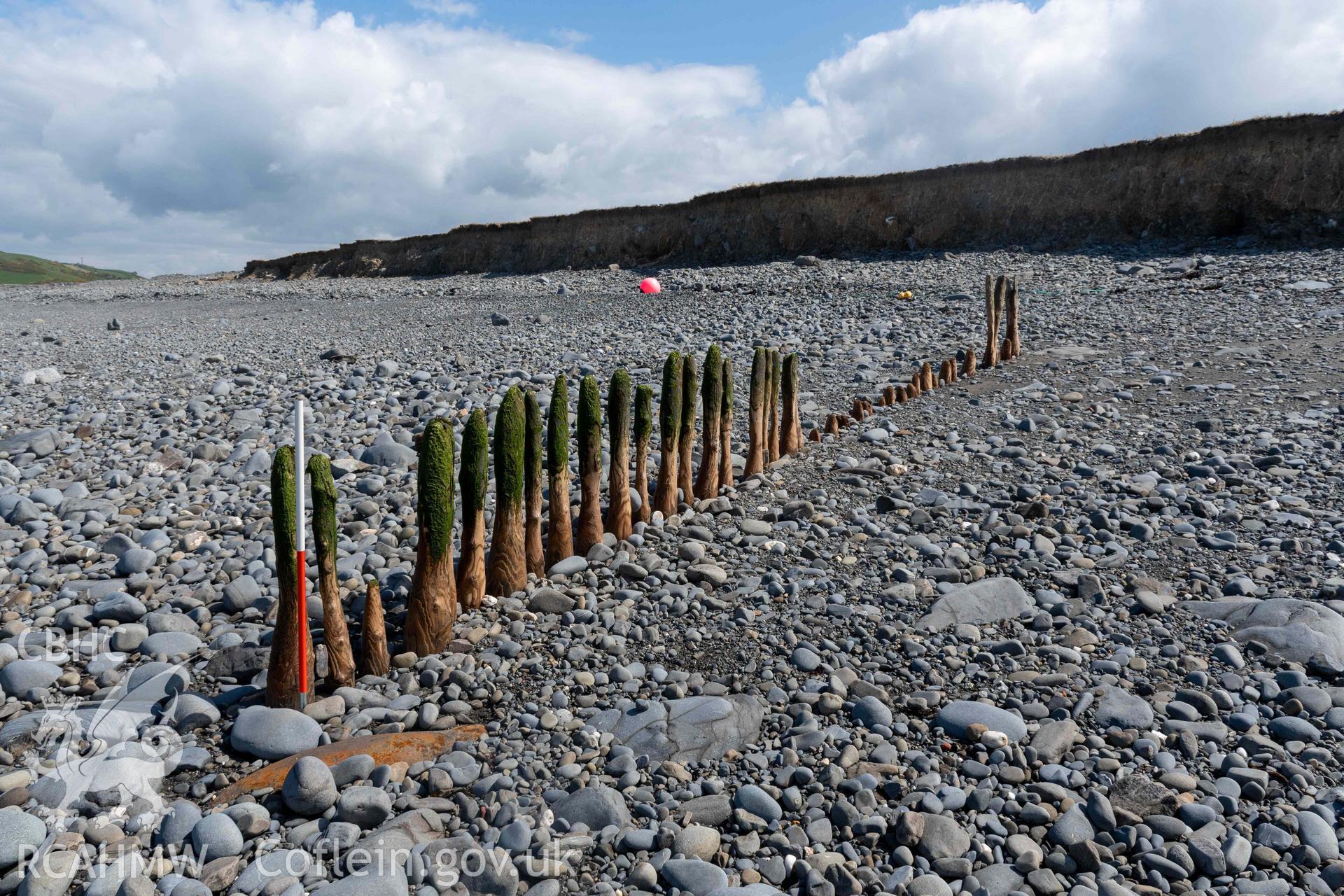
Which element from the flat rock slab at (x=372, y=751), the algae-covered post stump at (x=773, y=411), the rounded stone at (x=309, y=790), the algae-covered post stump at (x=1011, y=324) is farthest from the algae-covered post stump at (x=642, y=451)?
the algae-covered post stump at (x=1011, y=324)

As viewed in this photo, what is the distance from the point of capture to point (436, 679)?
14.5ft

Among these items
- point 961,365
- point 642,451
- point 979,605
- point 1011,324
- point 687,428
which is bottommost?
point 979,605

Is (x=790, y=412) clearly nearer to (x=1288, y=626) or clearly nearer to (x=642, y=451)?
(x=642, y=451)

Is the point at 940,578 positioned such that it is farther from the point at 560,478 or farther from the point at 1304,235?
the point at 1304,235

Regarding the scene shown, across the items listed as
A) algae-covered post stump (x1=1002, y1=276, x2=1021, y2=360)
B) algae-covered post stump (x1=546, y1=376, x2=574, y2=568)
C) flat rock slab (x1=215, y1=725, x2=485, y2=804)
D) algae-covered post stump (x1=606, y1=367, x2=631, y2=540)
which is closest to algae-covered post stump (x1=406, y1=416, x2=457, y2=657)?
flat rock slab (x1=215, y1=725, x2=485, y2=804)

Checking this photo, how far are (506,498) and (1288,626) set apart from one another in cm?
433

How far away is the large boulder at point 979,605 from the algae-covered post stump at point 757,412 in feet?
8.47

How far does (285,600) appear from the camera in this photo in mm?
4055

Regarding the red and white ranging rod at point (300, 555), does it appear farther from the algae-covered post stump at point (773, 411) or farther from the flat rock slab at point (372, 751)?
the algae-covered post stump at point (773, 411)

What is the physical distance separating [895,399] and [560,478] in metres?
5.25

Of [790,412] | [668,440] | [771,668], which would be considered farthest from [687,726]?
[790,412]

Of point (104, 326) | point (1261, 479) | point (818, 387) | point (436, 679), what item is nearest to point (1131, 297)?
point (818, 387)

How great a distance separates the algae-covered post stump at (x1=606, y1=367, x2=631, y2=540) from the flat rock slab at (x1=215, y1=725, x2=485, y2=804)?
7.44ft

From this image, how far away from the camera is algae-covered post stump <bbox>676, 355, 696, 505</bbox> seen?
6586 millimetres
